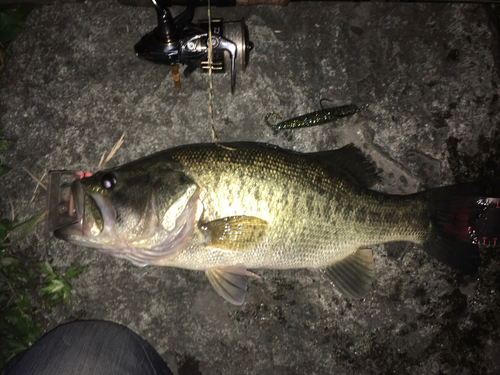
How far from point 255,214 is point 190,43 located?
1156mm

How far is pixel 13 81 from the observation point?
2354 millimetres

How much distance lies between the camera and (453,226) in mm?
1988

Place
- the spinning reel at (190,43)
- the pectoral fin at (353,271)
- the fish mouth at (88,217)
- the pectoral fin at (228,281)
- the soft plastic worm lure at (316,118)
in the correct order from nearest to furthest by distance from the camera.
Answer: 1. the fish mouth at (88,217)
2. the spinning reel at (190,43)
3. the pectoral fin at (228,281)
4. the pectoral fin at (353,271)
5. the soft plastic worm lure at (316,118)

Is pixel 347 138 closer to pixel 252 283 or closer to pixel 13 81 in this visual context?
pixel 252 283

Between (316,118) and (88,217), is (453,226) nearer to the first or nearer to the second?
(316,118)

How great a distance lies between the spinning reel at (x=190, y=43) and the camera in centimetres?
183

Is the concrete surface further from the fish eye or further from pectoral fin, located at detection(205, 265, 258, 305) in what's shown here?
the fish eye

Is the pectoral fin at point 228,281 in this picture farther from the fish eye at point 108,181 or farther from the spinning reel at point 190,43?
the spinning reel at point 190,43

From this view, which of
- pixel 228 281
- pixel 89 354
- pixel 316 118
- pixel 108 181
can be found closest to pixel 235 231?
pixel 228 281

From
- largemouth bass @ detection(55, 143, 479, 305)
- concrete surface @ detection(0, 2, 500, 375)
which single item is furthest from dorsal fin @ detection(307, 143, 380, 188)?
concrete surface @ detection(0, 2, 500, 375)

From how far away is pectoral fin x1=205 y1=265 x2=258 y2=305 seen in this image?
194cm

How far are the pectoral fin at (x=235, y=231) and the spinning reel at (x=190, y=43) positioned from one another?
38.7 inches

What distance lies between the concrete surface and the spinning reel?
366 mm

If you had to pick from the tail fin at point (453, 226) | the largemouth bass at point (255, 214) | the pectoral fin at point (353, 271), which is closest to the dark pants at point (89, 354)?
the largemouth bass at point (255, 214)
